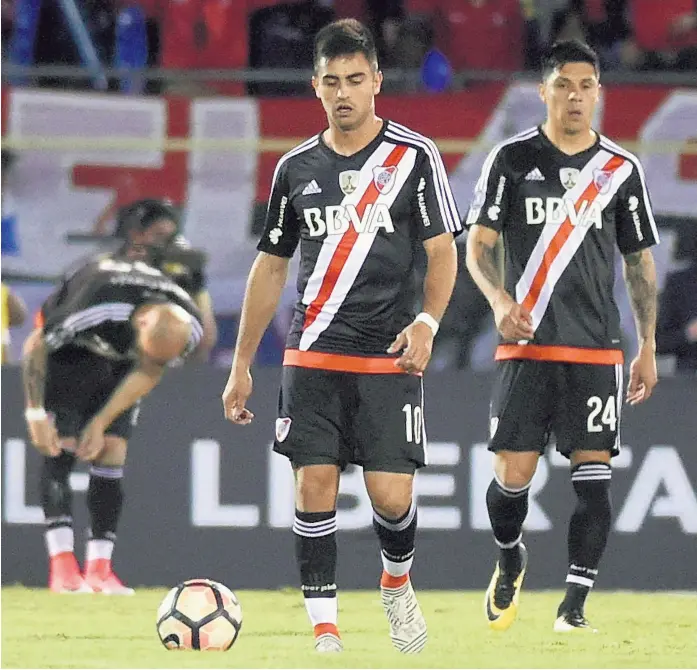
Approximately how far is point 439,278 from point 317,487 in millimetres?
863

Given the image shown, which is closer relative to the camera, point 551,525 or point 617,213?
point 617,213

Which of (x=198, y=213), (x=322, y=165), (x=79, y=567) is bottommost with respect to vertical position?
(x=79, y=567)

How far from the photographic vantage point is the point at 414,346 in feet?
20.6

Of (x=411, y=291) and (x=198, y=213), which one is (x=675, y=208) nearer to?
(x=198, y=213)

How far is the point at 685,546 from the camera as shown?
9.84 metres

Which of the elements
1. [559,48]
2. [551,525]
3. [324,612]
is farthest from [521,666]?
[551,525]

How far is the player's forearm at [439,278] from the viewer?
644cm

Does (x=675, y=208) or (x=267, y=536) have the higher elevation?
(x=675, y=208)

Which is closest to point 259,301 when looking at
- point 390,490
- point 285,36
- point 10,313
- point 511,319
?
point 390,490

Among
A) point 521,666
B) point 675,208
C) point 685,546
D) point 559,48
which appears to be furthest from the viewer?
point 675,208

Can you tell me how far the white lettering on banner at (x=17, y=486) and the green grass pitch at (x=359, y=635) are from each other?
423 mm

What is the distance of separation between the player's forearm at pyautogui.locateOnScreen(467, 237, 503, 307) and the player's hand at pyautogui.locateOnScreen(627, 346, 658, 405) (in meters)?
0.64

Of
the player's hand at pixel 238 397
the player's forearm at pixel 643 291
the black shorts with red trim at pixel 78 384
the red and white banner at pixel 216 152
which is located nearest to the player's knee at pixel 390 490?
the player's hand at pixel 238 397

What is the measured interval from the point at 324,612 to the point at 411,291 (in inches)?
47.3
